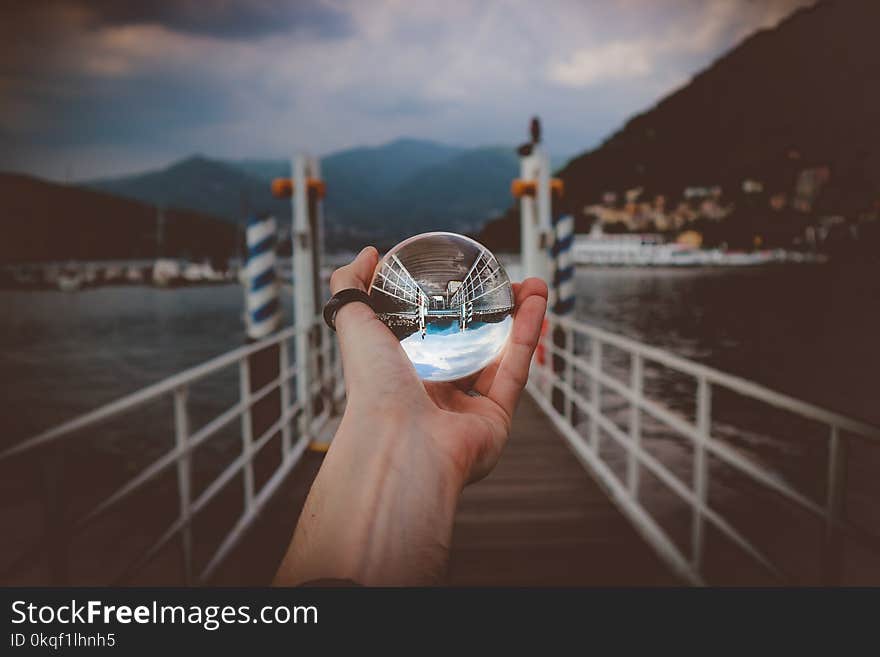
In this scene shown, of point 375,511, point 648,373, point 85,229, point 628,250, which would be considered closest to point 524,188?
point 375,511

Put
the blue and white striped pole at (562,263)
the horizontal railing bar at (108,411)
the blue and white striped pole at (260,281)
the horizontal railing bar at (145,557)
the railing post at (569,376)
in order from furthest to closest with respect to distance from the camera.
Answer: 1. the blue and white striped pole at (562,263)
2. the railing post at (569,376)
3. the blue and white striped pole at (260,281)
4. the horizontal railing bar at (145,557)
5. the horizontal railing bar at (108,411)

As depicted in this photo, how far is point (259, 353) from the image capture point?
393 centimetres

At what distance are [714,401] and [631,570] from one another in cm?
1982

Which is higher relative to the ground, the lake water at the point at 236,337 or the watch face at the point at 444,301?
the watch face at the point at 444,301

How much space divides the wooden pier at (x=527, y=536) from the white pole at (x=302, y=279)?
739mm

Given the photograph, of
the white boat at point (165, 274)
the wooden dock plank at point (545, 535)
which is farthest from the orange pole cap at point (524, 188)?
the white boat at point (165, 274)

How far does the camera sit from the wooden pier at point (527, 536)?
2.71m

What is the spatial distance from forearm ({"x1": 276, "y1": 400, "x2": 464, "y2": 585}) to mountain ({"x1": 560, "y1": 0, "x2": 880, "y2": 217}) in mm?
3495

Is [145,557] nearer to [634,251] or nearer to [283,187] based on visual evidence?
[283,187]

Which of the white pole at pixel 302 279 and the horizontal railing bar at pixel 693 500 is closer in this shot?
the horizontal railing bar at pixel 693 500

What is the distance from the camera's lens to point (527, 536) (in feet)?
10.2

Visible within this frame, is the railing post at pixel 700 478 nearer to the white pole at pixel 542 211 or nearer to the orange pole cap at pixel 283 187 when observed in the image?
the white pole at pixel 542 211

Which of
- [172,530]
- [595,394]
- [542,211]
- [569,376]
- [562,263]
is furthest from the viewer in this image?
[562,263]

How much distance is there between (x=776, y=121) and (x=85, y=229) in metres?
102
